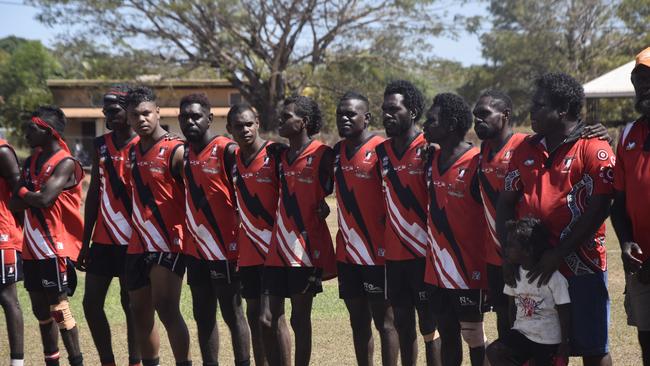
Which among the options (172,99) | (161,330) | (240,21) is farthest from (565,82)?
(172,99)

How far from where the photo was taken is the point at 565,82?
5773mm

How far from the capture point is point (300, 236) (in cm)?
721

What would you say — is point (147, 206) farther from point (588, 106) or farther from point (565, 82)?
point (588, 106)

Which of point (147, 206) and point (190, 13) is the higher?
point (190, 13)

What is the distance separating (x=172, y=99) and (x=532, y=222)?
33.6 metres

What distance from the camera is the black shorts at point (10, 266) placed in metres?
8.15

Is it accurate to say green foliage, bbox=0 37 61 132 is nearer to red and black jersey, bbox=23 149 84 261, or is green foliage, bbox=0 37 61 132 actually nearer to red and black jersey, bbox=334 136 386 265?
red and black jersey, bbox=23 149 84 261

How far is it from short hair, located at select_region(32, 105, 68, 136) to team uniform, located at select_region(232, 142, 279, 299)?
6.44 feet

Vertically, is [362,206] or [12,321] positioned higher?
[362,206]

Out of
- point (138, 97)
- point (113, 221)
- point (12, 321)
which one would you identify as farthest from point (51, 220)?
point (138, 97)

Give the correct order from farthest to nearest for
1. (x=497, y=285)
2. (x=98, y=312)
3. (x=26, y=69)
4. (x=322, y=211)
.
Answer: (x=26, y=69)
(x=98, y=312)
(x=322, y=211)
(x=497, y=285)

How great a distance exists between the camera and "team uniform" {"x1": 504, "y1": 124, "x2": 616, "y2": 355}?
18.1ft

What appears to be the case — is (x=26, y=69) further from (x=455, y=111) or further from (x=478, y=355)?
(x=478, y=355)

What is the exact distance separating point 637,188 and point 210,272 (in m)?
3.62
